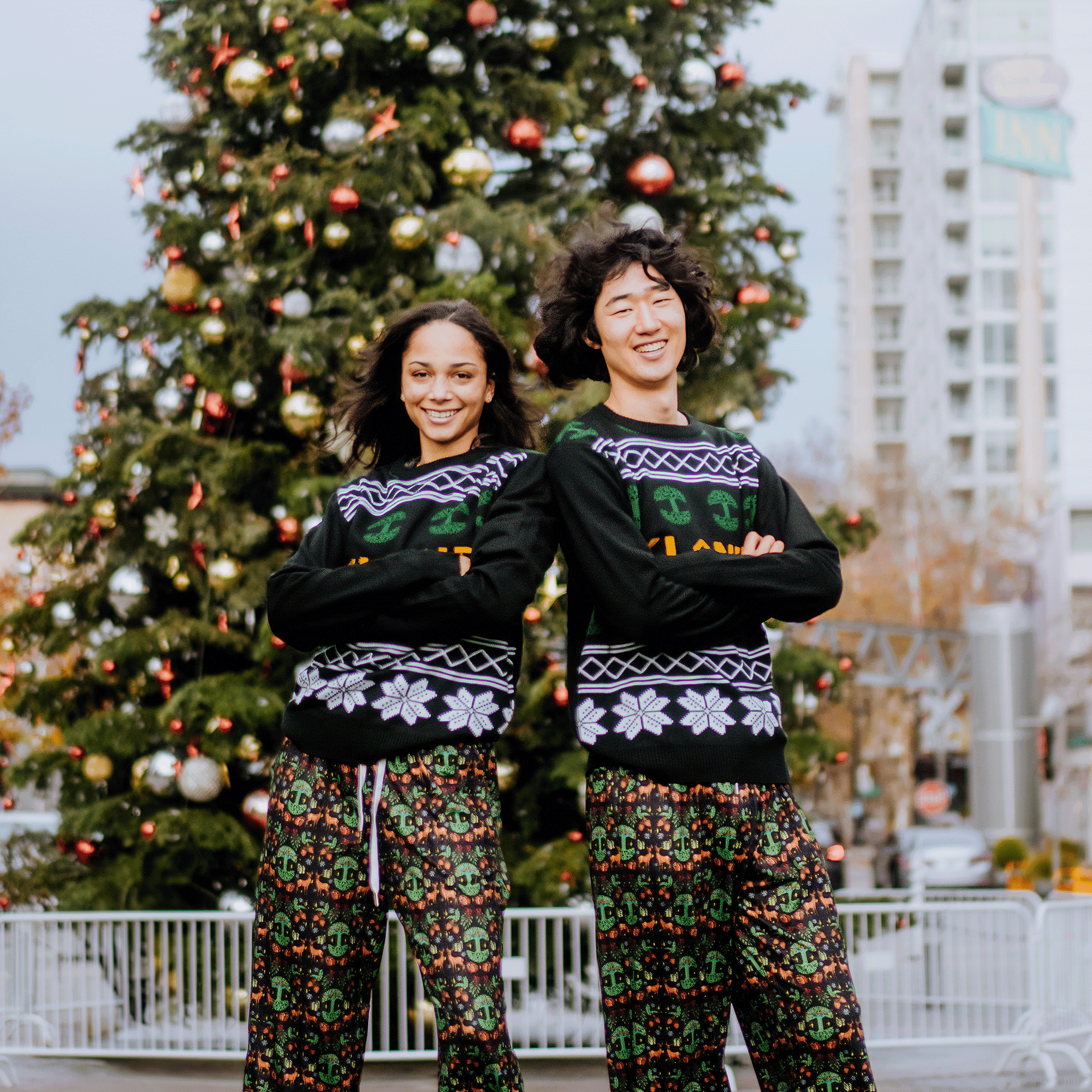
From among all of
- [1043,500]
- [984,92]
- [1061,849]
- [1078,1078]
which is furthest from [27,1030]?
[1043,500]

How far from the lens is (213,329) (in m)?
6.25

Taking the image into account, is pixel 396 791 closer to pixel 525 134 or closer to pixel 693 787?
pixel 693 787

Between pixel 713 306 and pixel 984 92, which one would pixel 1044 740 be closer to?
pixel 984 92

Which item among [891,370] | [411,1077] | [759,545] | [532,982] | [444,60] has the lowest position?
[411,1077]

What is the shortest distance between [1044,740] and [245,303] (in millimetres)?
25412

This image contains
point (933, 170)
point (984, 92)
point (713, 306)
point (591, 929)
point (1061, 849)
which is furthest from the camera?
point (933, 170)

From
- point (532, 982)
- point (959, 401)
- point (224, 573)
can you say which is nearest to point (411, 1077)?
point (532, 982)

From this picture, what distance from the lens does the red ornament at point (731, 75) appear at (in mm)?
6832

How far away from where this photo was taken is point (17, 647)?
6625 millimetres

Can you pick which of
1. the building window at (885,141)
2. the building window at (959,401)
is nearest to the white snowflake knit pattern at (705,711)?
the building window at (959,401)

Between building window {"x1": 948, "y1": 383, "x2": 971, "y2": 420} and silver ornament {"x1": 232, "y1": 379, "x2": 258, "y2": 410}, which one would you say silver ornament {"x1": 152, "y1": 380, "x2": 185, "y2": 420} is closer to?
silver ornament {"x1": 232, "y1": 379, "x2": 258, "y2": 410}

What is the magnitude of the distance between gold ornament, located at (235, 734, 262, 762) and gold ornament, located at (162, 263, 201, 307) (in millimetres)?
2042

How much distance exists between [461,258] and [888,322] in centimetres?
7666

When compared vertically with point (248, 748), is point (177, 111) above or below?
above
